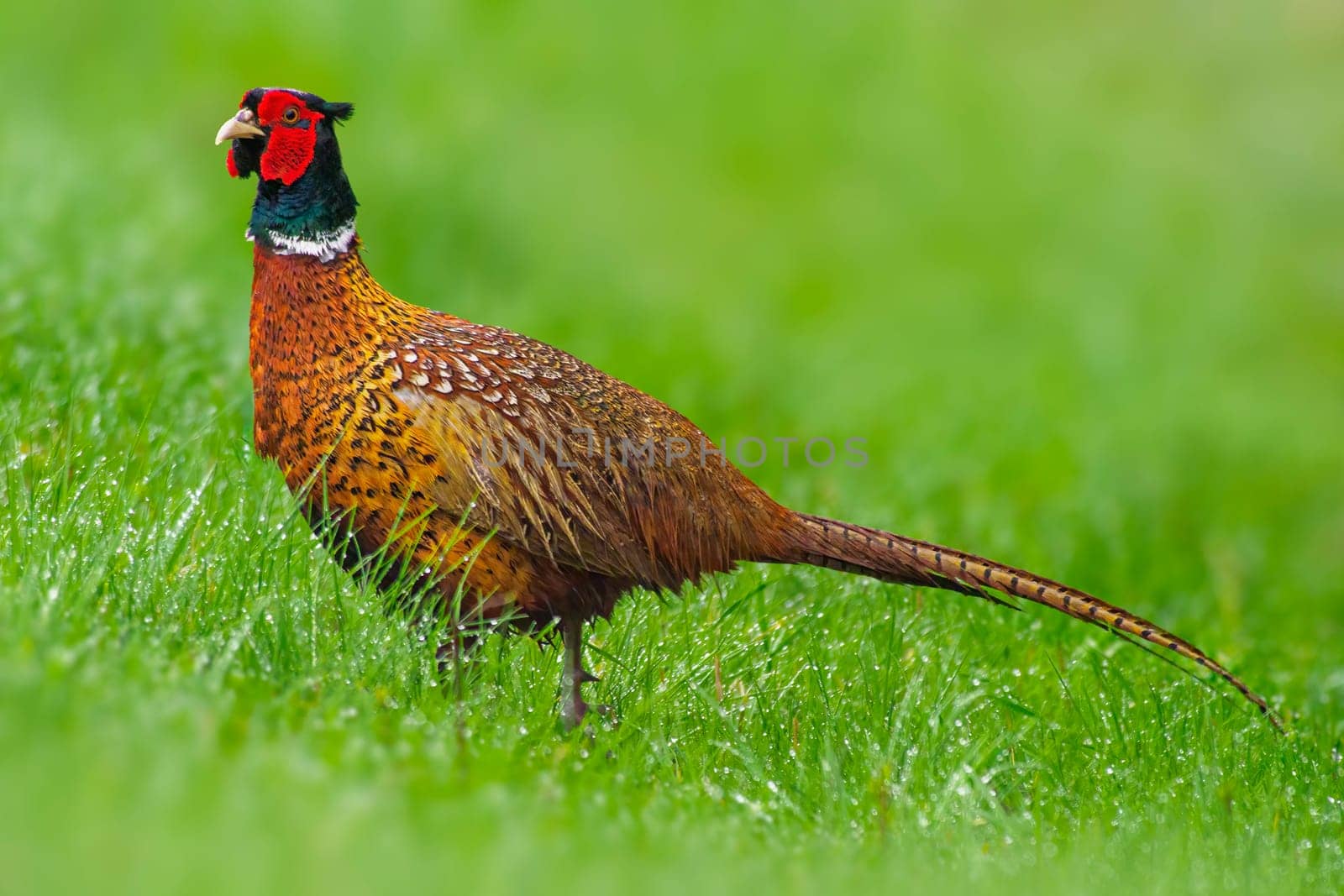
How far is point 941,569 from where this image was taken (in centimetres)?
446

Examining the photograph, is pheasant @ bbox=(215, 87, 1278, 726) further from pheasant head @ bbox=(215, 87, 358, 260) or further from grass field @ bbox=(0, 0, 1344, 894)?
grass field @ bbox=(0, 0, 1344, 894)

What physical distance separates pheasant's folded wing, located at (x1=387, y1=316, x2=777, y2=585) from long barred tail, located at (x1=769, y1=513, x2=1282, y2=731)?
0.58ft

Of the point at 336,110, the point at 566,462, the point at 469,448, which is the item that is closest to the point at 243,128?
the point at 336,110

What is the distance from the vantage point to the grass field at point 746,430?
3.13m

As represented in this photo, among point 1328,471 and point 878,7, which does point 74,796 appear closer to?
point 1328,471

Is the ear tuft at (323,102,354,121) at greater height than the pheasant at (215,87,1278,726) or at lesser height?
greater

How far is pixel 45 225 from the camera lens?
24.1 feet

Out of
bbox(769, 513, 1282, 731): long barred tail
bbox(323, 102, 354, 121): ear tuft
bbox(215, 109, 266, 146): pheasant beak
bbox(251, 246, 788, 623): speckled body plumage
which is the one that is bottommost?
bbox(251, 246, 788, 623): speckled body plumage

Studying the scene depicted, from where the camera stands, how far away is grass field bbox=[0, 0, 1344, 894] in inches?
Answer: 123

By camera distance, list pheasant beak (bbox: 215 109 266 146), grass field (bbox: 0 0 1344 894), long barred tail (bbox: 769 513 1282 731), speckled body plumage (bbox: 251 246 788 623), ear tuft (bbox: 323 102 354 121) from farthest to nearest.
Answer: long barred tail (bbox: 769 513 1282 731) < ear tuft (bbox: 323 102 354 121) < pheasant beak (bbox: 215 109 266 146) < speckled body plumage (bbox: 251 246 788 623) < grass field (bbox: 0 0 1344 894)

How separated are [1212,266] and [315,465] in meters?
9.23

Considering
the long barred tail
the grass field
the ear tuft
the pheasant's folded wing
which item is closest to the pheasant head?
the ear tuft

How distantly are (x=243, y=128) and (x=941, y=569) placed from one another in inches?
88.7

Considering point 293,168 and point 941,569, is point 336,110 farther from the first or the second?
point 941,569
